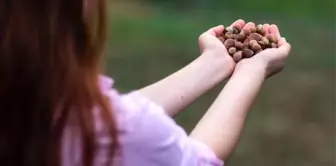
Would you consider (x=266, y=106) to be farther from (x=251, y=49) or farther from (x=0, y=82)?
(x=0, y=82)

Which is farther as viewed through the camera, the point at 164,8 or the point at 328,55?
the point at 164,8

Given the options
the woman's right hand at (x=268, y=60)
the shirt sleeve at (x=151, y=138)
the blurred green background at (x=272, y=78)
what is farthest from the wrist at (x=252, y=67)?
the blurred green background at (x=272, y=78)

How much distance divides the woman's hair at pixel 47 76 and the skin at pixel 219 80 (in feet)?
0.90

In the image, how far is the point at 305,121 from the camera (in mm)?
2766

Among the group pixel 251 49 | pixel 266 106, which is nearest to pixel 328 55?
pixel 266 106

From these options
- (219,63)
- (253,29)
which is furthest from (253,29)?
(219,63)

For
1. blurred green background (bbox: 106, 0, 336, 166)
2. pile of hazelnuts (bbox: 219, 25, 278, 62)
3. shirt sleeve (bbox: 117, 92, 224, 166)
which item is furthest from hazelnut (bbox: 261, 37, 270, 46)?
blurred green background (bbox: 106, 0, 336, 166)

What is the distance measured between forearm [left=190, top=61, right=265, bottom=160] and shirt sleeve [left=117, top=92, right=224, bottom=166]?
0.14 metres

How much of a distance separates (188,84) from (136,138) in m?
0.38

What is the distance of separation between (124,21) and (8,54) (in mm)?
2820

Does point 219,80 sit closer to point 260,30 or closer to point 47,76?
point 260,30

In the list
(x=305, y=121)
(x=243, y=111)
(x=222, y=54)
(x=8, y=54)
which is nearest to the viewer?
(x=8, y=54)

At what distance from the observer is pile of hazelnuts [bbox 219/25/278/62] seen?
1.21 meters

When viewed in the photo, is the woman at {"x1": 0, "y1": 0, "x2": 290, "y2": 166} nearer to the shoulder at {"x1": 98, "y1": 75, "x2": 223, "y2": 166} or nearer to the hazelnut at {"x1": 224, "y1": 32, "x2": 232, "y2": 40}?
the shoulder at {"x1": 98, "y1": 75, "x2": 223, "y2": 166}
